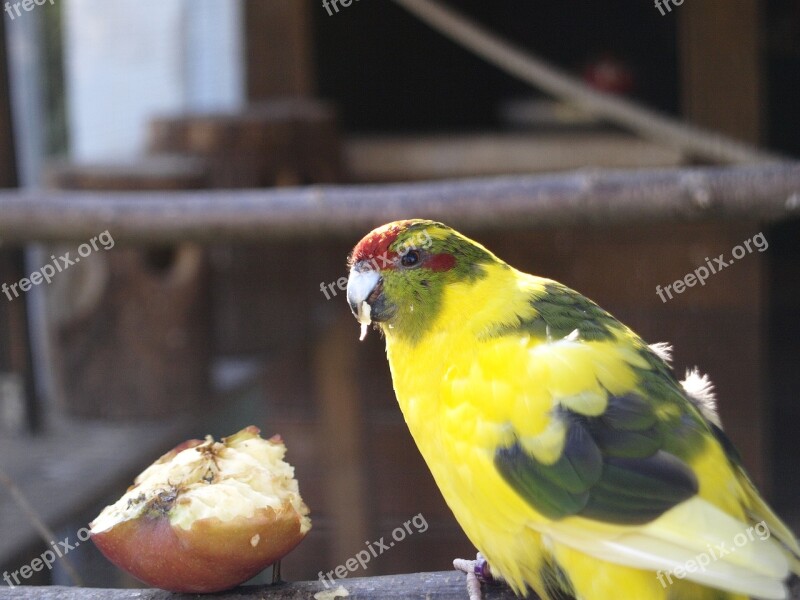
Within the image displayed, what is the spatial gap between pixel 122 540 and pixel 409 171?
2.48m

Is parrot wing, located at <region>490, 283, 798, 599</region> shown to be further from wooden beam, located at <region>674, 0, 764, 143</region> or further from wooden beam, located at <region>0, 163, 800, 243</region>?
wooden beam, located at <region>674, 0, 764, 143</region>

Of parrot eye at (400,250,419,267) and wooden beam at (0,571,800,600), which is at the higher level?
parrot eye at (400,250,419,267)

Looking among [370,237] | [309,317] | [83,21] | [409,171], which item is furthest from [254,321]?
[370,237]

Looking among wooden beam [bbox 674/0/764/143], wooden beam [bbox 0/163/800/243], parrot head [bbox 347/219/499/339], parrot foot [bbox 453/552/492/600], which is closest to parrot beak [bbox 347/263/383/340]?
parrot head [bbox 347/219/499/339]

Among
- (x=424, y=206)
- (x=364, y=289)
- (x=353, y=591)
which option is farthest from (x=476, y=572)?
(x=424, y=206)

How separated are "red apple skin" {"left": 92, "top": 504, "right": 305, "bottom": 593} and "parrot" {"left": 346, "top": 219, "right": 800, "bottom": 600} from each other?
21 cm

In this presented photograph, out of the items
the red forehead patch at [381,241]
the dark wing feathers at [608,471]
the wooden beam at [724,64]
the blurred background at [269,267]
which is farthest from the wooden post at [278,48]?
the dark wing feathers at [608,471]

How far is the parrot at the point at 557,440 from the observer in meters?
1.06

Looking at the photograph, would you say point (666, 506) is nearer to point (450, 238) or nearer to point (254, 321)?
point (450, 238)

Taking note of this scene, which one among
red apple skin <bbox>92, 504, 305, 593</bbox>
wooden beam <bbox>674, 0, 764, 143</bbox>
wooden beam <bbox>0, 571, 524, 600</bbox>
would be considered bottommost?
wooden beam <bbox>0, 571, 524, 600</bbox>

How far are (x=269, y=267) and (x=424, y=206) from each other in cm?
115

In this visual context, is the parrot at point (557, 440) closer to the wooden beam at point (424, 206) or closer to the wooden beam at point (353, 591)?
the wooden beam at point (353, 591)

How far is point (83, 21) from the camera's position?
3.56 m

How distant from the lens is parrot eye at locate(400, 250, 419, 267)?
126cm
